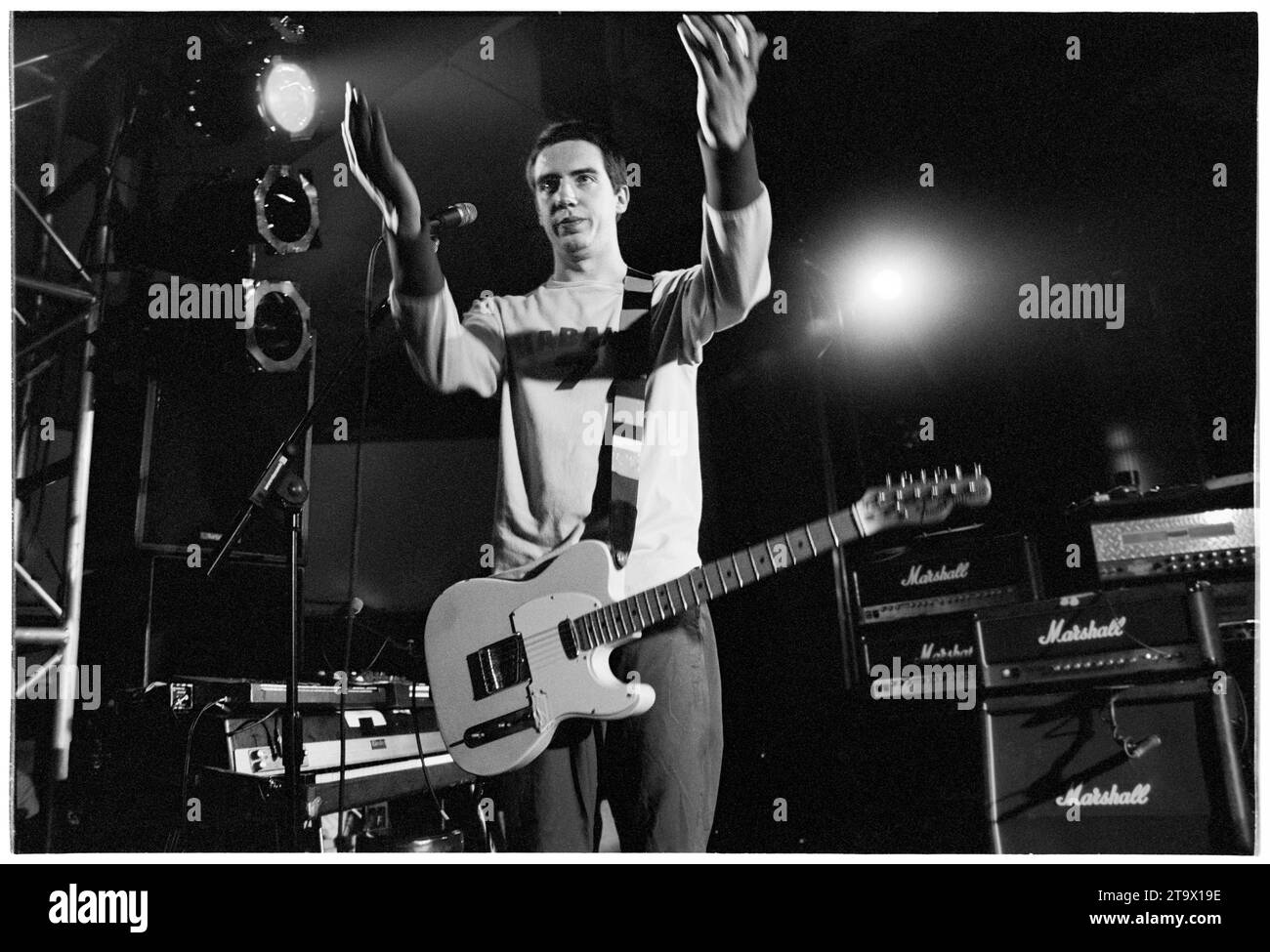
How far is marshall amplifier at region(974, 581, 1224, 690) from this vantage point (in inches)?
90.7

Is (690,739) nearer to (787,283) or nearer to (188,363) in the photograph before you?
(787,283)

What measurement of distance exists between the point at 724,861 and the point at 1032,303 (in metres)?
1.58

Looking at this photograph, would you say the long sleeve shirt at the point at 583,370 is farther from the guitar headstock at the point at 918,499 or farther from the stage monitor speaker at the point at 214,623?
the stage monitor speaker at the point at 214,623

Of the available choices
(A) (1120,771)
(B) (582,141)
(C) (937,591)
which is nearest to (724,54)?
(B) (582,141)

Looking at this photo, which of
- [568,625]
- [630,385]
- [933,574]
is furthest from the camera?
[933,574]

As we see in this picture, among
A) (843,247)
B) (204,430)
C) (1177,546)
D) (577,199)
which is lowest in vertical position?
(1177,546)

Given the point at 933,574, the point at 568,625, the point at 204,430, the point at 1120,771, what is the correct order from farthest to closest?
the point at 204,430 → the point at 933,574 → the point at 568,625 → the point at 1120,771

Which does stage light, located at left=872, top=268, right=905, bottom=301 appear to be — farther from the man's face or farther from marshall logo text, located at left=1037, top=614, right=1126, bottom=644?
marshall logo text, located at left=1037, top=614, right=1126, bottom=644

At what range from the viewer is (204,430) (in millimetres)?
2861

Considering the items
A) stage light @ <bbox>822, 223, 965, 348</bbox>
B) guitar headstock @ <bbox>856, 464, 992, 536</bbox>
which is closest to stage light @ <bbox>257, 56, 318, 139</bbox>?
stage light @ <bbox>822, 223, 965, 348</bbox>

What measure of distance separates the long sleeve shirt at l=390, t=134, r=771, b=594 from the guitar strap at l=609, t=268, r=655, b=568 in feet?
0.06

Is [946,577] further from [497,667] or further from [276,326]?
[276,326]

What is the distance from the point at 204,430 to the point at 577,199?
3.92ft

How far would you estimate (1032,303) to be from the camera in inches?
104
